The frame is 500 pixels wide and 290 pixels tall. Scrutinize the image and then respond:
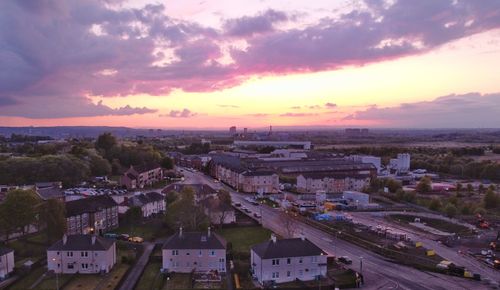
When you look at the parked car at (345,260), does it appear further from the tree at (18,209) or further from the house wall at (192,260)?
the tree at (18,209)

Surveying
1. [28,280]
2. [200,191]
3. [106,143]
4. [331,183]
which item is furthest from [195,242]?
[106,143]

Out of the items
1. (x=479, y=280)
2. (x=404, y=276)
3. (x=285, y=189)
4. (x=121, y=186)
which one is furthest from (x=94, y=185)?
(x=479, y=280)

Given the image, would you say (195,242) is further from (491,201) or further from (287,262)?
(491,201)

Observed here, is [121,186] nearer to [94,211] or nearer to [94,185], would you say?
[94,185]

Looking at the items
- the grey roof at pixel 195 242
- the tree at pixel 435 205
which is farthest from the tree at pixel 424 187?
the grey roof at pixel 195 242

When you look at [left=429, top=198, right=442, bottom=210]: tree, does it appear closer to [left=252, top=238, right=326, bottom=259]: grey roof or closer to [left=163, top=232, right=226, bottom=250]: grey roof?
[left=252, top=238, right=326, bottom=259]: grey roof

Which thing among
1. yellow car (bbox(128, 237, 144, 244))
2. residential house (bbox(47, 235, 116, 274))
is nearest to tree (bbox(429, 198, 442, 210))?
yellow car (bbox(128, 237, 144, 244))
